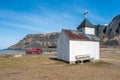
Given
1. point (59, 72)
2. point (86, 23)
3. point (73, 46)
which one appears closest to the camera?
point (59, 72)

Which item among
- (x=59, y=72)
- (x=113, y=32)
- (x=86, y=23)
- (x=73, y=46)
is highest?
(x=113, y=32)

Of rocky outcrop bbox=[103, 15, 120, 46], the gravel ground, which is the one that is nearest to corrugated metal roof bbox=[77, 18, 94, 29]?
the gravel ground

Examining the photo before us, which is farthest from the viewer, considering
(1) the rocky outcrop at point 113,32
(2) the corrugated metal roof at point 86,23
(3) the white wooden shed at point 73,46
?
(1) the rocky outcrop at point 113,32

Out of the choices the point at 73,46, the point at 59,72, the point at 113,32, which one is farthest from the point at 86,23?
the point at 113,32

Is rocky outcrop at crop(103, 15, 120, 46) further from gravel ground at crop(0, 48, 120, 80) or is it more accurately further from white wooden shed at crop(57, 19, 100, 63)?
gravel ground at crop(0, 48, 120, 80)

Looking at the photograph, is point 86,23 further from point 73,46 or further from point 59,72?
point 59,72

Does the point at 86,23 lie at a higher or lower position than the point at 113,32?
lower

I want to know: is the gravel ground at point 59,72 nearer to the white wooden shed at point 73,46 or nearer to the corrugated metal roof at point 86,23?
the white wooden shed at point 73,46

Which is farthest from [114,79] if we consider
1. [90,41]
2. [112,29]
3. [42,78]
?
[112,29]

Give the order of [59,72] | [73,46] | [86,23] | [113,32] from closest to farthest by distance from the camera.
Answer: [59,72] < [73,46] < [86,23] < [113,32]

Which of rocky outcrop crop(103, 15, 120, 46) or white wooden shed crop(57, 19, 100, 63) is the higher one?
rocky outcrop crop(103, 15, 120, 46)

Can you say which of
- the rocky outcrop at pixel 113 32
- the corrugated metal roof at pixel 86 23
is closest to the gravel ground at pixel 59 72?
the corrugated metal roof at pixel 86 23

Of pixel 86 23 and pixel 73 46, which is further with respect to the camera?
pixel 86 23

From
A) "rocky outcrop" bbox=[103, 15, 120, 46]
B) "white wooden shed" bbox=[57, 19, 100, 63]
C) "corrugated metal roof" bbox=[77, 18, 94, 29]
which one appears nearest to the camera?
"white wooden shed" bbox=[57, 19, 100, 63]
